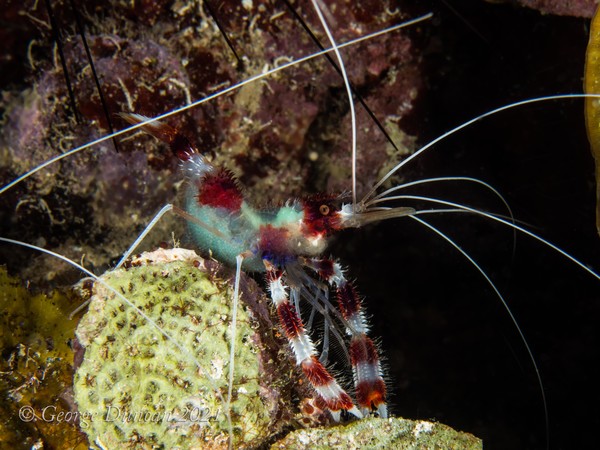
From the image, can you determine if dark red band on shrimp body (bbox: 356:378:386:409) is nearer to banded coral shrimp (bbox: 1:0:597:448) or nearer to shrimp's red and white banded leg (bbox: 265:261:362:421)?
shrimp's red and white banded leg (bbox: 265:261:362:421)

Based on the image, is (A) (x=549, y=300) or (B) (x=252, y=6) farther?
(A) (x=549, y=300)

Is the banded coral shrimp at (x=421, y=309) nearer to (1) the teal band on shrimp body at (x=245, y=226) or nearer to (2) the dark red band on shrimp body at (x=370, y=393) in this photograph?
(1) the teal band on shrimp body at (x=245, y=226)

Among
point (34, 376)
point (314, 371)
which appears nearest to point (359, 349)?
point (314, 371)

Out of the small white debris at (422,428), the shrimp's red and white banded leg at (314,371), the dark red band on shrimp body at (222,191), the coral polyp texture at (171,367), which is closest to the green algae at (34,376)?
the coral polyp texture at (171,367)

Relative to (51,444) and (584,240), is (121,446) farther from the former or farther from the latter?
(584,240)

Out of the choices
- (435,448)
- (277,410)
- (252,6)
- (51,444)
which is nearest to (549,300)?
(435,448)

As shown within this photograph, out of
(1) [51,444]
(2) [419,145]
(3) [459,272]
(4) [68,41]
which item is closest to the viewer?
Result: (1) [51,444]
